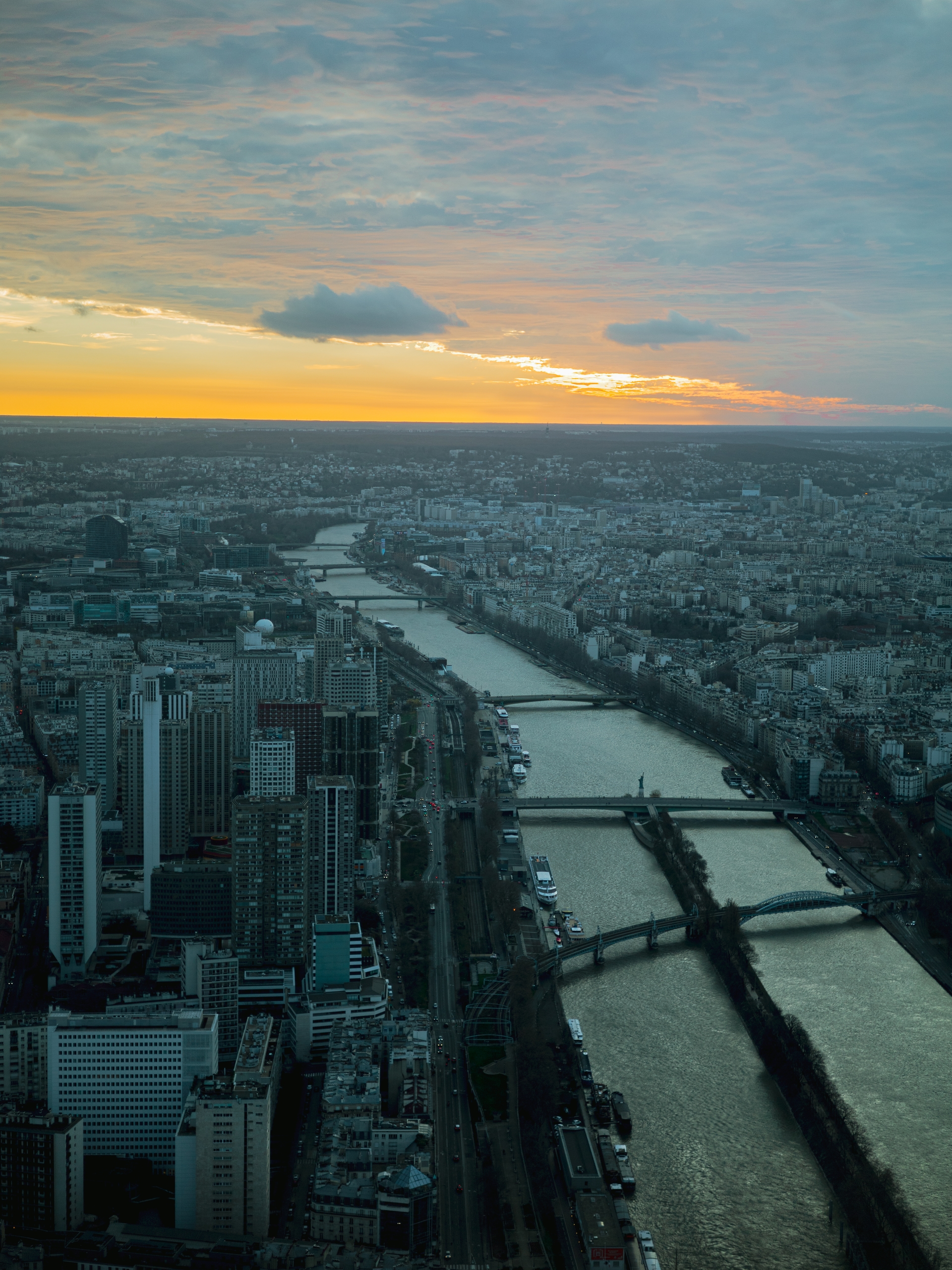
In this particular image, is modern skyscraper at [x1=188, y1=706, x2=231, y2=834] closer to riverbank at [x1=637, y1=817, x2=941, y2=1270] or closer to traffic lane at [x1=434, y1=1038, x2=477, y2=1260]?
riverbank at [x1=637, y1=817, x2=941, y2=1270]

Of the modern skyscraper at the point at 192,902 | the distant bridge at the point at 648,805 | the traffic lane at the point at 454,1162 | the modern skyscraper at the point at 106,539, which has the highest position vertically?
the modern skyscraper at the point at 106,539

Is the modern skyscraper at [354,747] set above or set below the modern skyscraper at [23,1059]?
above

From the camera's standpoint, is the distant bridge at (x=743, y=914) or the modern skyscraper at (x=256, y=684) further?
the modern skyscraper at (x=256, y=684)

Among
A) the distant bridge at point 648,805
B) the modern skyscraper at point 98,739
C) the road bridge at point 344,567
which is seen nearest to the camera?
the modern skyscraper at point 98,739

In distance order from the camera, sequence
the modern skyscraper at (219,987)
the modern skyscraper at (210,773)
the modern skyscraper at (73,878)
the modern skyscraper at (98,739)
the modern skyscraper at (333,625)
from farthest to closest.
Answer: the modern skyscraper at (333,625)
the modern skyscraper at (98,739)
the modern skyscraper at (210,773)
the modern skyscraper at (73,878)
the modern skyscraper at (219,987)

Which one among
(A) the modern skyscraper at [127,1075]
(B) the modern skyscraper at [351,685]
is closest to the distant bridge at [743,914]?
(A) the modern skyscraper at [127,1075]

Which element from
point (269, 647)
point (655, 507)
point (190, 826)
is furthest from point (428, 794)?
point (655, 507)

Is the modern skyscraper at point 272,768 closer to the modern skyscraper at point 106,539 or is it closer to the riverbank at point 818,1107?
the riverbank at point 818,1107

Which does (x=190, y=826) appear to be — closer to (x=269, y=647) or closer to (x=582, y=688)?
(x=269, y=647)
